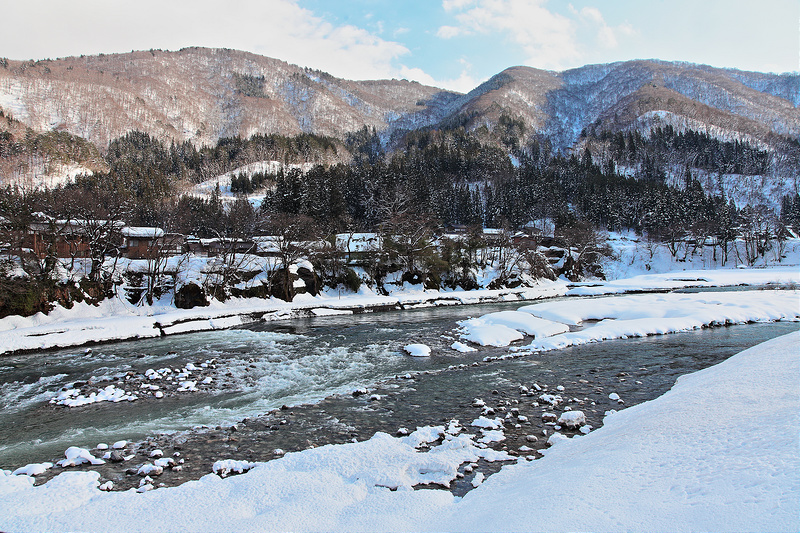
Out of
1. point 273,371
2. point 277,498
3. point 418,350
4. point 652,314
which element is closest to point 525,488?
point 277,498

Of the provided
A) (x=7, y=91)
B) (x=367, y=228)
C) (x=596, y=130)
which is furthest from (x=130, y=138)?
(x=596, y=130)

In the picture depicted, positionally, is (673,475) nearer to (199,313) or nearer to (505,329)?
(505,329)

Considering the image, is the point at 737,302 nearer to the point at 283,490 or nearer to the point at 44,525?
the point at 283,490

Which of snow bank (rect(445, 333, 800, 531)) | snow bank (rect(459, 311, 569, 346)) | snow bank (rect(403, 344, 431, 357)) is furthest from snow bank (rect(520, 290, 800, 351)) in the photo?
snow bank (rect(445, 333, 800, 531))

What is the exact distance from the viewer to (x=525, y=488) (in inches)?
230

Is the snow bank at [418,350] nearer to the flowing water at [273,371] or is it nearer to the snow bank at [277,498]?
the flowing water at [273,371]

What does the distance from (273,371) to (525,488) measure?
11792 millimetres

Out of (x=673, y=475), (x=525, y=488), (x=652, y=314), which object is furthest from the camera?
(x=652, y=314)

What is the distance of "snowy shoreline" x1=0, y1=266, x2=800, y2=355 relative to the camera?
880 inches

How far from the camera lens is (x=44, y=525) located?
226 inches

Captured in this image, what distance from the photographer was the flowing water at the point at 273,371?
10.5 metres

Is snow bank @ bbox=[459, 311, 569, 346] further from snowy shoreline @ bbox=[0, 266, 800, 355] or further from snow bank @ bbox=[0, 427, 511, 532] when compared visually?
snowy shoreline @ bbox=[0, 266, 800, 355]

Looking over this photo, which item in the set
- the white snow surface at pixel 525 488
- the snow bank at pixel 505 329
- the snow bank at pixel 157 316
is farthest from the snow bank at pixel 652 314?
the snow bank at pixel 157 316

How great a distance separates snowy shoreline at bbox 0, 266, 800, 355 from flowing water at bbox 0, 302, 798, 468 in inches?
68.0
